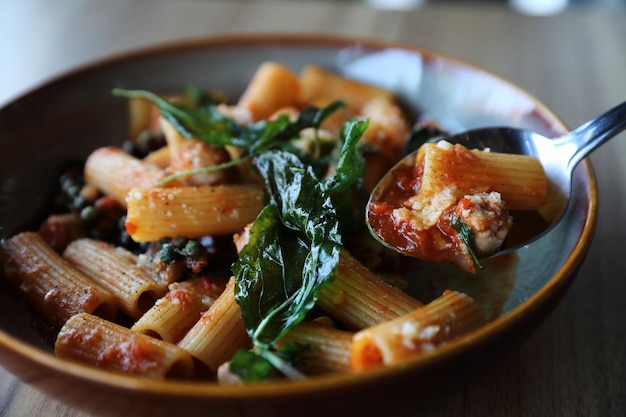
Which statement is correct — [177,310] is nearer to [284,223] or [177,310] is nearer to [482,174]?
[284,223]

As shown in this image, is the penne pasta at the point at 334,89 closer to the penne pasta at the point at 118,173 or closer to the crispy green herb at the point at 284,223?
the crispy green herb at the point at 284,223

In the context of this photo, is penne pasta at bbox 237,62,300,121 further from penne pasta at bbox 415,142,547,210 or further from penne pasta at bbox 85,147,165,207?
penne pasta at bbox 415,142,547,210

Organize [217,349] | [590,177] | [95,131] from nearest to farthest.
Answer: [217,349], [590,177], [95,131]

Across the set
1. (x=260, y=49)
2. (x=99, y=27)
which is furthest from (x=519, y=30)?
(x=99, y=27)

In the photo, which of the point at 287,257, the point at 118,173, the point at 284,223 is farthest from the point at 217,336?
the point at 118,173

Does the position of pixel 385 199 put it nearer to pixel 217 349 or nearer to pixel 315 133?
pixel 315 133

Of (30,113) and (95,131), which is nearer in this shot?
(30,113)

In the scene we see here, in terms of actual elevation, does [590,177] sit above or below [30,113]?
below
